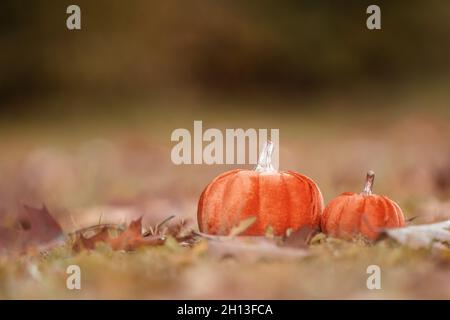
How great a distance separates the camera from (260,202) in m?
2.62

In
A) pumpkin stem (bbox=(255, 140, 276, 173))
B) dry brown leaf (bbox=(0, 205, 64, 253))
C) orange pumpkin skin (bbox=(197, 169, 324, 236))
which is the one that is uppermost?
pumpkin stem (bbox=(255, 140, 276, 173))

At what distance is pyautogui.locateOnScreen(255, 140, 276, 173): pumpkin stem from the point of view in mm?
2717

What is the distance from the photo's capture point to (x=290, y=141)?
566 cm

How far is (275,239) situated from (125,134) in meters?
3.34

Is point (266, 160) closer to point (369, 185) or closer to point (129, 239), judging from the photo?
point (369, 185)

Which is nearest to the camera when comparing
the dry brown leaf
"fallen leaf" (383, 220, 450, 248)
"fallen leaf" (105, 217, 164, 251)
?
"fallen leaf" (383, 220, 450, 248)

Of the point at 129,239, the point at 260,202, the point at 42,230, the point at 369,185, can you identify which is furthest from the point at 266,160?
the point at 42,230

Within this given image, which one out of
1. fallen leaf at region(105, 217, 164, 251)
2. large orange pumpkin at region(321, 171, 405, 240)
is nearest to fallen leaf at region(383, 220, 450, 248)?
large orange pumpkin at region(321, 171, 405, 240)

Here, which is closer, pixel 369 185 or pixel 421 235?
pixel 421 235

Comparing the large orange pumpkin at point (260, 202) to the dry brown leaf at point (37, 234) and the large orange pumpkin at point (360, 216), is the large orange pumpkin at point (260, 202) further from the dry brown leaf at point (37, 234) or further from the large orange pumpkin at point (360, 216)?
the dry brown leaf at point (37, 234)

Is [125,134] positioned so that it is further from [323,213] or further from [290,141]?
[323,213]

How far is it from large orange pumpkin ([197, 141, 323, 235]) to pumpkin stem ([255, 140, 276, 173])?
2 cm

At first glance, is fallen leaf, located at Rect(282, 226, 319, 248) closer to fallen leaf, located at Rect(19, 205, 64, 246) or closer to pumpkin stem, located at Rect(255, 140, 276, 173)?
pumpkin stem, located at Rect(255, 140, 276, 173)

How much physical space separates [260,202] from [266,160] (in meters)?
0.16
